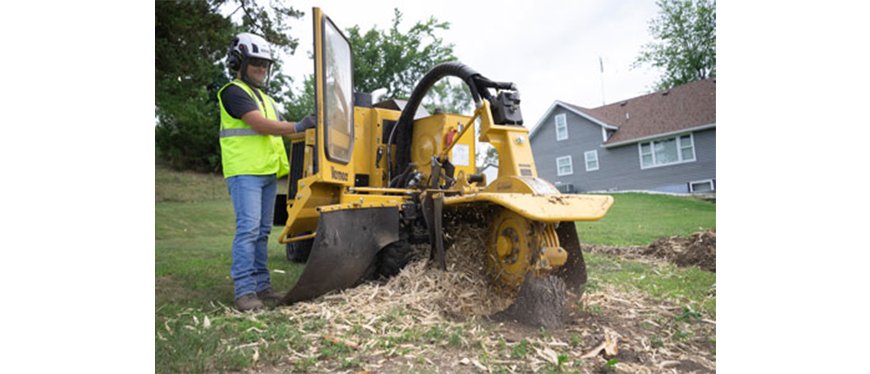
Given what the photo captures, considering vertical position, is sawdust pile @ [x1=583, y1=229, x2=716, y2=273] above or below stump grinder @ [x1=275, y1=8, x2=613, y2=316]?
below

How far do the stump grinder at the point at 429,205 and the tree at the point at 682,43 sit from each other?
2.15ft

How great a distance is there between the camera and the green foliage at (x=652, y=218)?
235 centimetres

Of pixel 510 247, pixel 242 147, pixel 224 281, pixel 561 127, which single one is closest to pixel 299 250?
pixel 224 281

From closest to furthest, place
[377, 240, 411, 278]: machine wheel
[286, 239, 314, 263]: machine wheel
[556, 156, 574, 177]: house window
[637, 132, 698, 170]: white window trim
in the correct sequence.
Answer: [637, 132, 698, 170]: white window trim < [377, 240, 411, 278]: machine wheel < [556, 156, 574, 177]: house window < [286, 239, 314, 263]: machine wheel

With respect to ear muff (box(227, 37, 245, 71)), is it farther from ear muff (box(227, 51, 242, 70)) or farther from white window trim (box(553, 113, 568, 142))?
white window trim (box(553, 113, 568, 142))

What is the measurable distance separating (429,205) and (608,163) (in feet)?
4.31

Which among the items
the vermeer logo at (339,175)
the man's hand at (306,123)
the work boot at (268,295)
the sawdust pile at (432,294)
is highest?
the man's hand at (306,123)

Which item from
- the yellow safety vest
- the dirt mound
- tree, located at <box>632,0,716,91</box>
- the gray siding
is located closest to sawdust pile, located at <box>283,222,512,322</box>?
the yellow safety vest

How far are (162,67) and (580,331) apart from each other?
2.04 meters

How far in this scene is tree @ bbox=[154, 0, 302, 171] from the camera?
2.22 metres

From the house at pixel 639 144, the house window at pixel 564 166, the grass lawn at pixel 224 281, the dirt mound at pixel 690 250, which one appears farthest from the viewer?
the house window at pixel 564 166

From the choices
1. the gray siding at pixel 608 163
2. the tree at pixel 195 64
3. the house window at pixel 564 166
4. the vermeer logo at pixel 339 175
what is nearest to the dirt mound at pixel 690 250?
the gray siding at pixel 608 163

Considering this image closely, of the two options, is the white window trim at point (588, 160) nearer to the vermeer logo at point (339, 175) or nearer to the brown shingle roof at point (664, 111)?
the brown shingle roof at point (664, 111)
